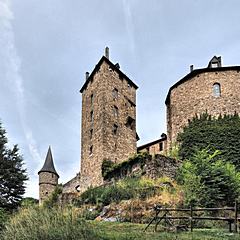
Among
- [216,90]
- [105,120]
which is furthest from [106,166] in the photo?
[216,90]

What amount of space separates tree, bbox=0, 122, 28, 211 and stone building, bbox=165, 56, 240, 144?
47.1 ft

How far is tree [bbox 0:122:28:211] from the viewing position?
94.7ft

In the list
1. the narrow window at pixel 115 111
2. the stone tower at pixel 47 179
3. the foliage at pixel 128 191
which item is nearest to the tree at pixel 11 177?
the foliage at pixel 128 191

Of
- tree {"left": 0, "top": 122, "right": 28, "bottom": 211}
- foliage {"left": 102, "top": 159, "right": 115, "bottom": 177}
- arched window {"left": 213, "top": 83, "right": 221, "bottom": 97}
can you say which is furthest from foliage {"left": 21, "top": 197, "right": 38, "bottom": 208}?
arched window {"left": 213, "top": 83, "right": 221, "bottom": 97}

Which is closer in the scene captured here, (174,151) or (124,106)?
(174,151)

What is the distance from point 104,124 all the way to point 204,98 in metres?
9.44

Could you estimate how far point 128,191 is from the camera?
75.6 feet

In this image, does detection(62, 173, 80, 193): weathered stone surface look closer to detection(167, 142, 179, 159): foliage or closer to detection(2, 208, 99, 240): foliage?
detection(167, 142, 179, 159): foliage

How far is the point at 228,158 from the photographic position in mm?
31578

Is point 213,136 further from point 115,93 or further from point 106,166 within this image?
point 115,93

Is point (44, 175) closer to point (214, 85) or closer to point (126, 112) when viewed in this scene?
point (126, 112)

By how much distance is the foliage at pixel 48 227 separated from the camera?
12.2 meters

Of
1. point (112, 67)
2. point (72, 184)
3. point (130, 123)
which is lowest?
point (72, 184)

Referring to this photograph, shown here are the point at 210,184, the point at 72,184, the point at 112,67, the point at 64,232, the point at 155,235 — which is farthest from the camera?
the point at 72,184
